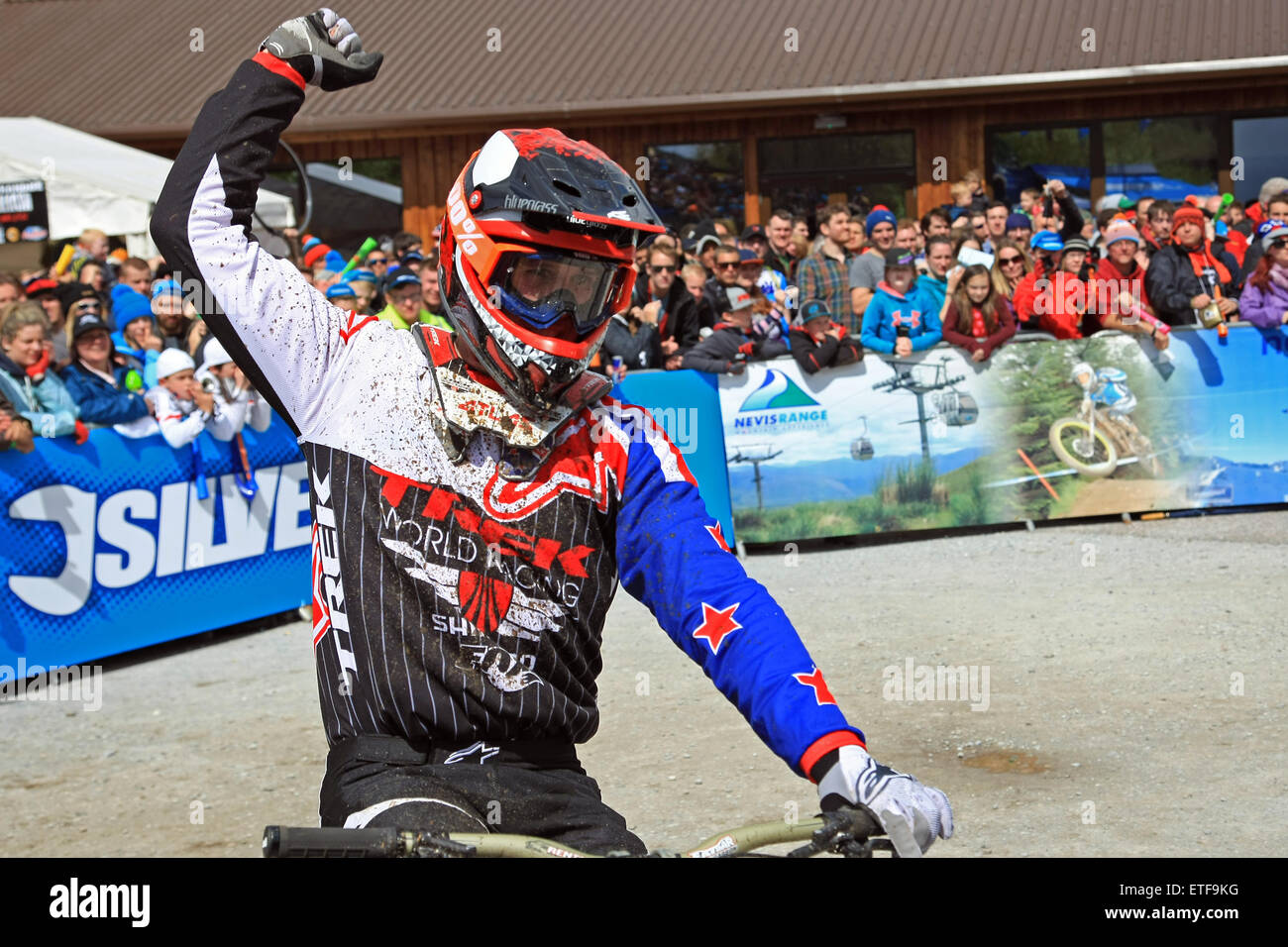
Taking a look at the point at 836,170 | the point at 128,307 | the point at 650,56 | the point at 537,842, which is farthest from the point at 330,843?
the point at 650,56

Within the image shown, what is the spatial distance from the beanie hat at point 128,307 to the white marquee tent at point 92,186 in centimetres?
291

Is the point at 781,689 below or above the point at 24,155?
below

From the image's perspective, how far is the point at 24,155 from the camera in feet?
50.8

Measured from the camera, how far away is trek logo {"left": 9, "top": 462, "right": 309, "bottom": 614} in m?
8.52

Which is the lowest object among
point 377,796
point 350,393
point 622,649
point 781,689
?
point 622,649

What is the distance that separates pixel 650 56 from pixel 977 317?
11832 mm

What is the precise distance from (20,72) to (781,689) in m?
25.5

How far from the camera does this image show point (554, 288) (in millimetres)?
2973

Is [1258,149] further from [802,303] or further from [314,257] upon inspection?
[314,257]

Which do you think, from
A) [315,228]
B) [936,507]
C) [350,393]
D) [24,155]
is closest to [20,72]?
[315,228]

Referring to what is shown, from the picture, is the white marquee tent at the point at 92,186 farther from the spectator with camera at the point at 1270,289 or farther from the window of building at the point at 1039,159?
the window of building at the point at 1039,159

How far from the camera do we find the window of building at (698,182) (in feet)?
72.1

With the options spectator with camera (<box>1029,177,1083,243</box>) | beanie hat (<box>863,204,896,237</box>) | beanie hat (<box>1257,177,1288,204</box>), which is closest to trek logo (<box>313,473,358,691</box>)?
beanie hat (<box>863,204,896,237</box>)
